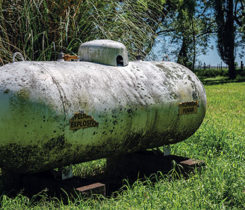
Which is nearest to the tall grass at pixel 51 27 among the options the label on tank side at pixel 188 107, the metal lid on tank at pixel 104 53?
the metal lid on tank at pixel 104 53

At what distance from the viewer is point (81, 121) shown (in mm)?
3318

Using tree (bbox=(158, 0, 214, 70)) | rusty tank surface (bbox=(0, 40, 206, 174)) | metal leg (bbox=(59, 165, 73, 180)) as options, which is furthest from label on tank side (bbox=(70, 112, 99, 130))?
tree (bbox=(158, 0, 214, 70))

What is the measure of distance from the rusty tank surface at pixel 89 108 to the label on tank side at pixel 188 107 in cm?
1

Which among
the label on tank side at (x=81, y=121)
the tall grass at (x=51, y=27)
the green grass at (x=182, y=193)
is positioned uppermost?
the tall grass at (x=51, y=27)

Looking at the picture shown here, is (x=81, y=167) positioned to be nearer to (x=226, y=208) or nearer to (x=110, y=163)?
(x=110, y=163)

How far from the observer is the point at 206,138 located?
18.1 feet

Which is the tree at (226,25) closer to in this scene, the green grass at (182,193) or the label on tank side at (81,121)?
the green grass at (182,193)

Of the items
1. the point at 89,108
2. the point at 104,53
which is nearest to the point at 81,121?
the point at 89,108

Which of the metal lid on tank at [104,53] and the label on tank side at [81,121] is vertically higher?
the metal lid on tank at [104,53]

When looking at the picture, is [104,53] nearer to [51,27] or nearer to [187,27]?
[51,27]

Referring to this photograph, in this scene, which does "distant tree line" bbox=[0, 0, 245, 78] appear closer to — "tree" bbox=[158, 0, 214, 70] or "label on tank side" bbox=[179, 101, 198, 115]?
"label on tank side" bbox=[179, 101, 198, 115]

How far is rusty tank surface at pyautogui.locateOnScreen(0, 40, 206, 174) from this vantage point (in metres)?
3.10

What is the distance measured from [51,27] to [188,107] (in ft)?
7.83

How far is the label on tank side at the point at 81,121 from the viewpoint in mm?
3272
